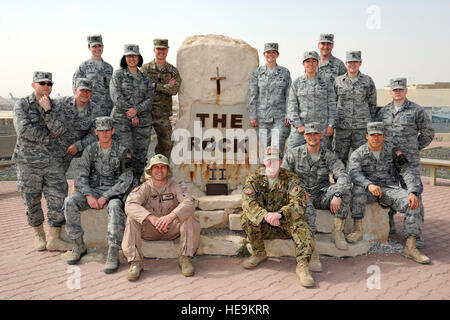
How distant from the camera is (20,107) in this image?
464 centimetres

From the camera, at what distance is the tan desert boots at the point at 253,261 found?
14.0 ft

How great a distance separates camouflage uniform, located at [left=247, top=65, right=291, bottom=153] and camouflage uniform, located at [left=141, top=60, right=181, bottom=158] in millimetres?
1131

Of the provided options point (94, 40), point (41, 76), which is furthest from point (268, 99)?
point (41, 76)

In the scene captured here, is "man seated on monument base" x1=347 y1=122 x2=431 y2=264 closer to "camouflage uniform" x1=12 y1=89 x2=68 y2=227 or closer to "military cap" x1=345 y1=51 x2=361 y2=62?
"military cap" x1=345 y1=51 x2=361 y2=62

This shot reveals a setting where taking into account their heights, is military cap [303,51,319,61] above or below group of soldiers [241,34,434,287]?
above

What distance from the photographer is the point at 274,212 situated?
13.5 feet

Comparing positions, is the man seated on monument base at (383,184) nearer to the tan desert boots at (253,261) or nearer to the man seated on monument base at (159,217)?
the tan desert boots at (253,261)

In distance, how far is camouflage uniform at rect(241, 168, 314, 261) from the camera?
4035mm

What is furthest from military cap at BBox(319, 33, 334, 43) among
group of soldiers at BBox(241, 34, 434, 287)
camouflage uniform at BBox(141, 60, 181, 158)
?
camouflage uniform at BBox(141, 60, 181, 158)

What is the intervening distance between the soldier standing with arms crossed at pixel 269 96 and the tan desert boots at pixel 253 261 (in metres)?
1.80

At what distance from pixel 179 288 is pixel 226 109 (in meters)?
2.83

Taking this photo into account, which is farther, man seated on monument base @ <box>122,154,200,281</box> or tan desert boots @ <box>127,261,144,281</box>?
man seated on monument base @ <box>122,154,200,281</box>

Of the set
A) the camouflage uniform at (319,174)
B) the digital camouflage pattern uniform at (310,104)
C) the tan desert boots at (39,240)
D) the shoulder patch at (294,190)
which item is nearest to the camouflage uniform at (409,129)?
the digital camouflage pattern uniform at (310,104)
